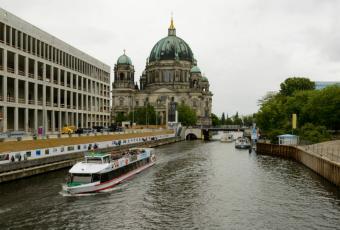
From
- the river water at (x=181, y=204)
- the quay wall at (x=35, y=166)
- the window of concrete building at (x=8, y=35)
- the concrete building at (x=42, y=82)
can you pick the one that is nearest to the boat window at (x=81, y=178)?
the river water at (x=181, y=204)

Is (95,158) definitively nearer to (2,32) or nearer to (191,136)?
(2,32)

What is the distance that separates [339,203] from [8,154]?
34.2 meters

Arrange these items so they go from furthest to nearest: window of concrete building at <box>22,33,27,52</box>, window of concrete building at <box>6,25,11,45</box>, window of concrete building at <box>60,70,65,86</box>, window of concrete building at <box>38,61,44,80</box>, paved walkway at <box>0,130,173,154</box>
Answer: window of concrete building at <box>60,70,65,86</box> → window of concrete building at <box>38,61,44,80</box> → window of concrete building at <box>22,33,27,52</box> → window of concrete building at <box>6,25,11,45</box> → paved walkway at <box>0,130,173,154</box>

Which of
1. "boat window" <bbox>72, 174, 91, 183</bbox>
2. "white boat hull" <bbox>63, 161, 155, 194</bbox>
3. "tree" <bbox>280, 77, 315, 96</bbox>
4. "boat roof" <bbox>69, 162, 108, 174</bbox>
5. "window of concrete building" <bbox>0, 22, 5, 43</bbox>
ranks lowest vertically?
"white boat hull" <bbox>63, 161, 155, 194</bbox>

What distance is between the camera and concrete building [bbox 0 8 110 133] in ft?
221

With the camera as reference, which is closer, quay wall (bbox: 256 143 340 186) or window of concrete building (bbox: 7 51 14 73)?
quay wall (bbox: 256 143 340 186)

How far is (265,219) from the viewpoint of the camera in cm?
3195

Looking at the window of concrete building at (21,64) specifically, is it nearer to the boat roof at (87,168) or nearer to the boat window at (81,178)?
the boat roof at (87,168)

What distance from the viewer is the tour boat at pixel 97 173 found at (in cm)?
3944

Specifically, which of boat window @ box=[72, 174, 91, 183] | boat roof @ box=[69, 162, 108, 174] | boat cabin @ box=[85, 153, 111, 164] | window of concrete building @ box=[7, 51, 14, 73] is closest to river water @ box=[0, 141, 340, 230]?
boat window @ box=[72, 174, 91, 183]

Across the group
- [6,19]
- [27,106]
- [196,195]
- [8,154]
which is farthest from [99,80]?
[196,195]

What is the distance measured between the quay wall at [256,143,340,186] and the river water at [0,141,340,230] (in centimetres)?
114

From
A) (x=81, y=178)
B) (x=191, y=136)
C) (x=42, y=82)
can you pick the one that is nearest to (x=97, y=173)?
(x=81, y=178)

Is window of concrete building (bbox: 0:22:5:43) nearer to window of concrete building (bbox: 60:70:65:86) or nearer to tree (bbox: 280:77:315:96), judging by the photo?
window of concrete building (bbox: 60:70:65:86)
